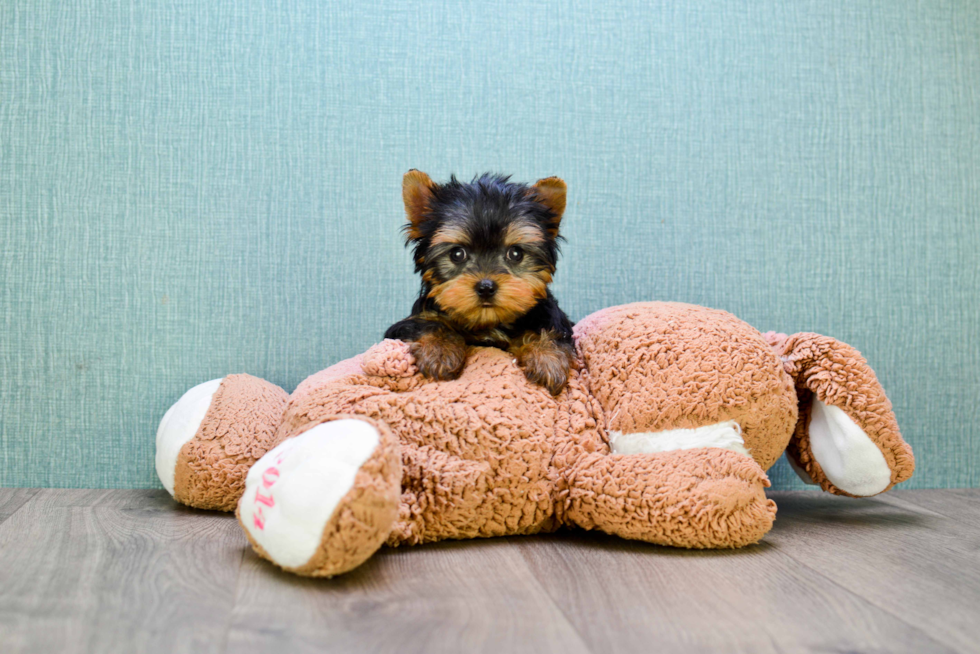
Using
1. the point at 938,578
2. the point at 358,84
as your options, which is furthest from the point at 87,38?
the point at 938,578

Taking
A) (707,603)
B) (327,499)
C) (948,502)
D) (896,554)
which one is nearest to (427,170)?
(327,499)

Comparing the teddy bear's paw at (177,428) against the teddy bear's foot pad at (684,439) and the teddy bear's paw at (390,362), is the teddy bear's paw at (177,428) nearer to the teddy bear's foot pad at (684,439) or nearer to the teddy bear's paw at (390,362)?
the teddy bear's paw at (390,362)

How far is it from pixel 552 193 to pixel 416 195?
1.13 ft

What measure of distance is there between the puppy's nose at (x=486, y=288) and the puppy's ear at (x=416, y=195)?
0.25 meters

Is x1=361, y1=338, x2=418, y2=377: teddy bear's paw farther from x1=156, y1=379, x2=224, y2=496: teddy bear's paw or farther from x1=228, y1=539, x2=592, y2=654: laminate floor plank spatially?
x1=156, y1=379, x2=224, y2=496: teddy bear's paw

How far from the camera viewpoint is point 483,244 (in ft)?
5.43

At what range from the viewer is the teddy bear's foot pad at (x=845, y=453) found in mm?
1785

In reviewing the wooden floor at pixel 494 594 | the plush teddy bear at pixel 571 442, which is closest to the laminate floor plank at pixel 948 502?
the wooden floor at pixel 494 594

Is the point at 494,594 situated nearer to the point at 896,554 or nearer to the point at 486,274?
the point at 486,274

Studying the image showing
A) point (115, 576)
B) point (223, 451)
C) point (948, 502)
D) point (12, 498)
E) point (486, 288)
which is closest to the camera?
point (115, 576)

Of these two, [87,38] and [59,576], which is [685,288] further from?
[87,38]

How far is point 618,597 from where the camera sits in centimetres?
129

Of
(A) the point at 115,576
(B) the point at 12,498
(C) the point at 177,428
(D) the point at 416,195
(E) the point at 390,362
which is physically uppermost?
(D) the point at 416,195

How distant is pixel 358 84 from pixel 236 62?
0.39 meters
